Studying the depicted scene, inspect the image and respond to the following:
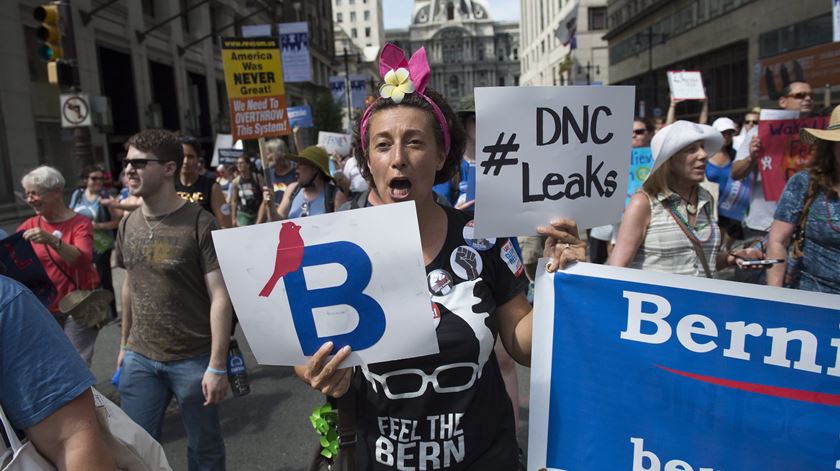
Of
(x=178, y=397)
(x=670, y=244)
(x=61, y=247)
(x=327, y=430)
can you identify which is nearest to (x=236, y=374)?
(x=178, y=397)

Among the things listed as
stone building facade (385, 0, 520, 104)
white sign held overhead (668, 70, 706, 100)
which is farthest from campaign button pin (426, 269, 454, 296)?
stone building facade (385, 0, 520, 104)

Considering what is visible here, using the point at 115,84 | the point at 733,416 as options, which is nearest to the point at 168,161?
the point at 733,416

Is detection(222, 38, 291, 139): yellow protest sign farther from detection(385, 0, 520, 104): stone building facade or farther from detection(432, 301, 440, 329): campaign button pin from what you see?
detection(385, 0, 520, 104): stone building facade

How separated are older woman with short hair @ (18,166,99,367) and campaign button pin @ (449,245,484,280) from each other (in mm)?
3157

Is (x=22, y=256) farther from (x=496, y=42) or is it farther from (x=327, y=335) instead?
(x=496, y=42)

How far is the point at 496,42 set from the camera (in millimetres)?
154875

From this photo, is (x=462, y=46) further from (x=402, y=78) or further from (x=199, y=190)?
(x=402, y=78)

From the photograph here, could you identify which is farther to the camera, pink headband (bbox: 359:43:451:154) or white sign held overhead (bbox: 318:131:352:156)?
white sign held overhead (bbox: 318:131:352:156)

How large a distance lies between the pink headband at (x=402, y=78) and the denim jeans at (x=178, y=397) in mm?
1657

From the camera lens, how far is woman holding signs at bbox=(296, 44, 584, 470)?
1861 mm

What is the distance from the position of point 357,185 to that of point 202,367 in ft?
17.8

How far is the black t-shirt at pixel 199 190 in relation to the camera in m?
5.29

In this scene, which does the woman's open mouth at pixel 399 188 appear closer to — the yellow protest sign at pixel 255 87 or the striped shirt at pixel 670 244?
the striped shirt at pixel 670 244

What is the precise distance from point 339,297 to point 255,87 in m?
4.81
